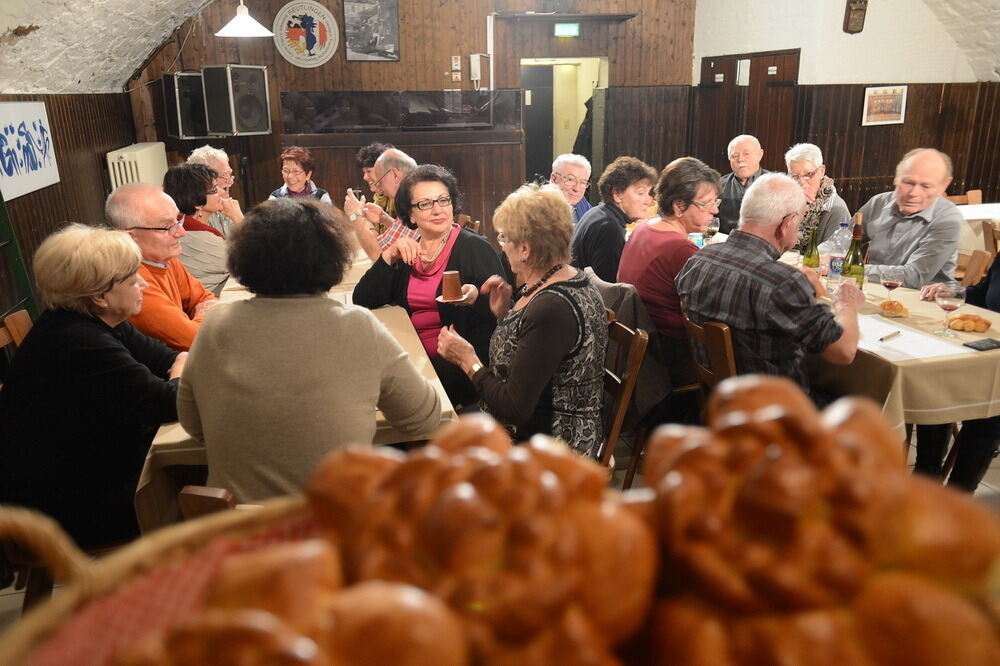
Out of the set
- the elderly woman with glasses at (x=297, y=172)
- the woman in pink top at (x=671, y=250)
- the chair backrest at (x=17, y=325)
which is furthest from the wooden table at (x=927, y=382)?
the elderly woman with glasses at (x=297, y=172)

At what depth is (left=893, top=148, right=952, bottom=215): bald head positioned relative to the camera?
3.46 meters

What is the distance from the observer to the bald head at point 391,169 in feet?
14.6

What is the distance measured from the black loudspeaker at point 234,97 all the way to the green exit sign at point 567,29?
3.25m

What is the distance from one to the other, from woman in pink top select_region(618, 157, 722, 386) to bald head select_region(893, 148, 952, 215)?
1043 millimetres

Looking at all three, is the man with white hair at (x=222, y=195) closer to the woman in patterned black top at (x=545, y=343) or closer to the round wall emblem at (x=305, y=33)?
the woman in patterned black top at (x=545, y=343)

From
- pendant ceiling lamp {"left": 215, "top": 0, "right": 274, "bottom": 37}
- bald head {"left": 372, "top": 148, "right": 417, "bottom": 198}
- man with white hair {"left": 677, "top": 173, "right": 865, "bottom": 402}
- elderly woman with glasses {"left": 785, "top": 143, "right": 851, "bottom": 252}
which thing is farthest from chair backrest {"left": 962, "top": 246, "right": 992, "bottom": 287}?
pendant ceiling lamp {"left": 215, "top": 0, "right": 274, "bottom": 37}

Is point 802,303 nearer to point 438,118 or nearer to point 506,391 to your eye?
point 506,391

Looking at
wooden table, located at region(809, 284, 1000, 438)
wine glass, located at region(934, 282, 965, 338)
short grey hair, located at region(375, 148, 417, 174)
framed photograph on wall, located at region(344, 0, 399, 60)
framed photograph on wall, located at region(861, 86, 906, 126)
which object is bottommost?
wooden table, located at region(809, 284, 1000, 438)

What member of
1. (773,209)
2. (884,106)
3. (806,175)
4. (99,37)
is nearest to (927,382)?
(773,209)

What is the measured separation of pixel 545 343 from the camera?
6.93ft

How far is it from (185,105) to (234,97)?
0.49 meters

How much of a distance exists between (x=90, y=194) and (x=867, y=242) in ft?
17.1

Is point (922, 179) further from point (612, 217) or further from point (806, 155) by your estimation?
point (612, 217)

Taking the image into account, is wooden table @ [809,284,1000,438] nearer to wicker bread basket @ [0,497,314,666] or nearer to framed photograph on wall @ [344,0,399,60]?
wicker bread basket @ [0,497,314,666]
